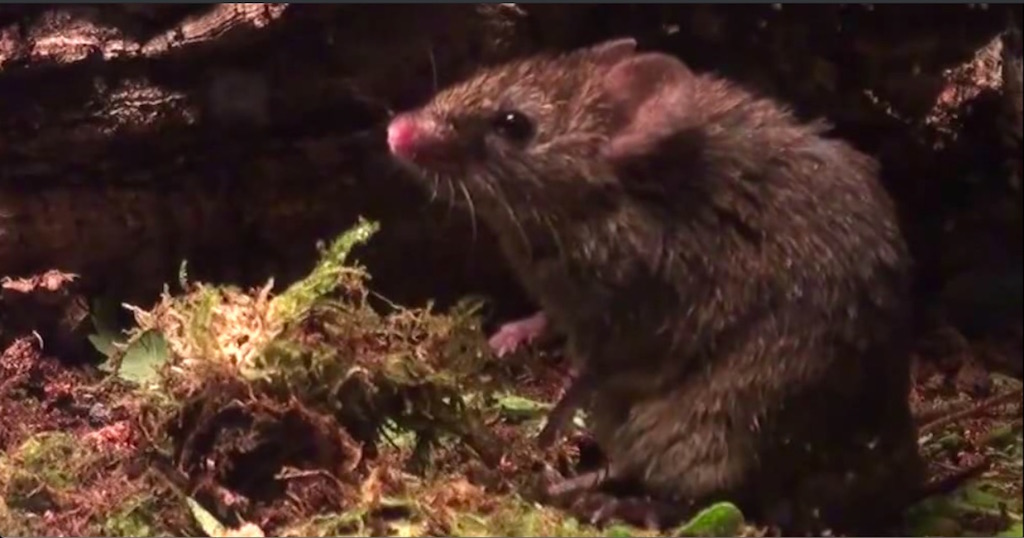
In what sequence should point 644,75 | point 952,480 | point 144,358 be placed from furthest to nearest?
1. point 144,358
2. point 952,480
3. point 644,75

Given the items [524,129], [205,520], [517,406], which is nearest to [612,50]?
[524,129]

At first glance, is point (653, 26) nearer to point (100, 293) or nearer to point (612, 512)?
point (612, 512)

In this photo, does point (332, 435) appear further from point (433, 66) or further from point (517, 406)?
point (433, 66)

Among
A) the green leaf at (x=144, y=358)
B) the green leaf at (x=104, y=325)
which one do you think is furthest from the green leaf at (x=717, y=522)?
Answer: the green leaf at (x=104, y=325)

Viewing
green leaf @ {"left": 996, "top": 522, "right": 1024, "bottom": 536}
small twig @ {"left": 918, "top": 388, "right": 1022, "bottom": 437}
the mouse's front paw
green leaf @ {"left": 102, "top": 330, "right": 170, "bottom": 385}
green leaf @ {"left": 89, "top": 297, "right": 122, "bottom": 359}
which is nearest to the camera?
small twig @ {"left": 918, "top": 388, "right": 1022, "bottom": 437}

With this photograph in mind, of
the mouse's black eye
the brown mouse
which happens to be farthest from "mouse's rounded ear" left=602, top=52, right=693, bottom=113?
the mouse's black eye

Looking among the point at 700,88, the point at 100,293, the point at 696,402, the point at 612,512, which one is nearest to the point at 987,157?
the point at 700,88

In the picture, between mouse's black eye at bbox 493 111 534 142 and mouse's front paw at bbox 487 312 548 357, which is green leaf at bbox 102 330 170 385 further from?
mouse's black eye at bbox 493 111 534 142

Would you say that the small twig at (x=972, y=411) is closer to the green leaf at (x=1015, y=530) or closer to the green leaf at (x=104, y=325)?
the green leaf at (x=1015, y=530)
